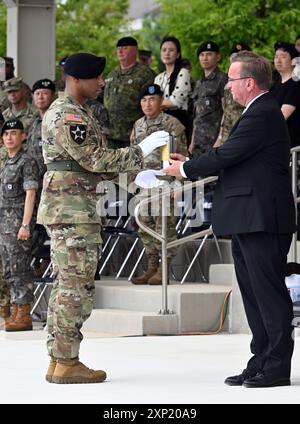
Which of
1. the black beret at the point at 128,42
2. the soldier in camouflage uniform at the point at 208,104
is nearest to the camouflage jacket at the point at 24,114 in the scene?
the black beret at the point at 128,42

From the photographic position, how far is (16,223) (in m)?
13.2

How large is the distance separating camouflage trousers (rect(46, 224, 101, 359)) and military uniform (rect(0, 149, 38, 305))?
195 inches

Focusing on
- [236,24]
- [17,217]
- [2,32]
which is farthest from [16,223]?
[2,32]

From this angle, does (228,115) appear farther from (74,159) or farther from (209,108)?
(74,159)

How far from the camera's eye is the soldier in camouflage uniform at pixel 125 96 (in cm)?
1507

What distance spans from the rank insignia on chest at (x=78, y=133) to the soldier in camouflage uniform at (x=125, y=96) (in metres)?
6.86

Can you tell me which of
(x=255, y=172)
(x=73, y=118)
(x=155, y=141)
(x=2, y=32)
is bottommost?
(x=255, y=172)

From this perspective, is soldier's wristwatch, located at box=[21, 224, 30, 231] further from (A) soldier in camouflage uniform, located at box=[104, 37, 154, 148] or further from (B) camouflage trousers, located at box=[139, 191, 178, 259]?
(A) soldier in camouflage uniform, located at box=[104, 37, 154, 148]

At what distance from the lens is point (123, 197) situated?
14.9 meters

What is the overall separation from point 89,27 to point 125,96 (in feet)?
78.0

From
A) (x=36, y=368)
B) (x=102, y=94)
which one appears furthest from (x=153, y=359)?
(x=102, y=94)
